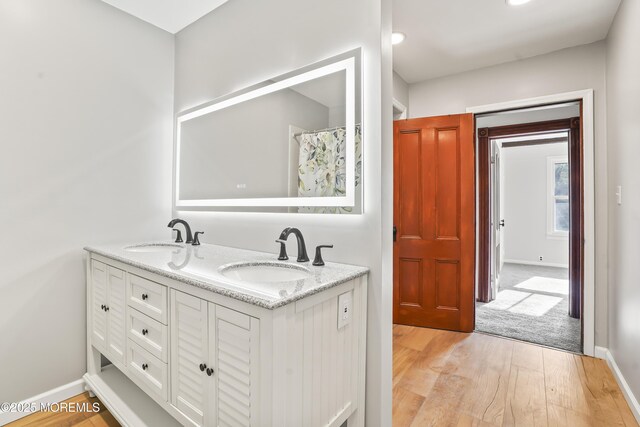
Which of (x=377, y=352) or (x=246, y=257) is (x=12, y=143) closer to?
(x=246, y=257)

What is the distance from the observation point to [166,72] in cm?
248

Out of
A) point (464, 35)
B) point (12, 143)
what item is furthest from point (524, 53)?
point (12, 143)

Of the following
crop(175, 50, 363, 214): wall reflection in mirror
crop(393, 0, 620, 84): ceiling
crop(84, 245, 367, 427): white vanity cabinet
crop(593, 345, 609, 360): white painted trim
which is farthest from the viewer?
crop(593, 345, 609, 360): white painted trim

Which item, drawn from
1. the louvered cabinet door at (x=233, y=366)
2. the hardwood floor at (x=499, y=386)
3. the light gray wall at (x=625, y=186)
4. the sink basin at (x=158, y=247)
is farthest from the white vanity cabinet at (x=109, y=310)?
the light gray wall at (x=625, y=186)

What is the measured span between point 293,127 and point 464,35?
1693 millimetres

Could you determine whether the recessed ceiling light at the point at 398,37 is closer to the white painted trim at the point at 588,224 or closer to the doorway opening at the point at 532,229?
the doorway opening at the point at 532,229

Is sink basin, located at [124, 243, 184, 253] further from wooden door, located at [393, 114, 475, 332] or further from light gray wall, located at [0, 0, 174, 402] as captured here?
wooden door, located at [393, 114, 475, 332]

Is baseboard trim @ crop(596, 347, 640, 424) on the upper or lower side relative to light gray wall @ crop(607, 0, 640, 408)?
lower

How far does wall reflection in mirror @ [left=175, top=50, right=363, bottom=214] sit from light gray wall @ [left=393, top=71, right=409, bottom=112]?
1.69 metres

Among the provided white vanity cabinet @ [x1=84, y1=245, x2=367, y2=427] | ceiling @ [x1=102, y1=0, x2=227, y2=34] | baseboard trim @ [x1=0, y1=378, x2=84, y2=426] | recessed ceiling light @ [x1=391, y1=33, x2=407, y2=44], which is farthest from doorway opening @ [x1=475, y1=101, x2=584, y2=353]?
baseboard trim @ [x1=0, y1=378, x2=84, y2=426]

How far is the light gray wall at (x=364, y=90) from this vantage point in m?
1.44

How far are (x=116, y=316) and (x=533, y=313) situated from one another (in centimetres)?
391

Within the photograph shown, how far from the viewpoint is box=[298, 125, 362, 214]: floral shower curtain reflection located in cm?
155

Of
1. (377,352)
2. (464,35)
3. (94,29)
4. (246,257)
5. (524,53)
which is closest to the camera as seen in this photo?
(377,352)
